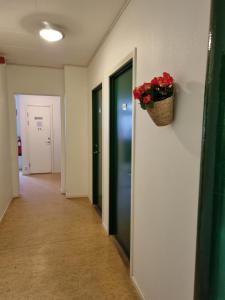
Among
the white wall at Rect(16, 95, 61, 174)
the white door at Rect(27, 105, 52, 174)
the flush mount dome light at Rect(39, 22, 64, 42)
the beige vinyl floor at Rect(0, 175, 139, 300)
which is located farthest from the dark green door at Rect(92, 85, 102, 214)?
the white door at Rect(27, 105, 52, 174)

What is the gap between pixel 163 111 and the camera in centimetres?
131

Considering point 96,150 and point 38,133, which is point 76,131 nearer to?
point 96,150

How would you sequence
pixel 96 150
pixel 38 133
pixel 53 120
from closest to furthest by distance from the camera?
pixel 96 150, pixel 38 133, pixel 53 120

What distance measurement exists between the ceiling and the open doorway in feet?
8.74

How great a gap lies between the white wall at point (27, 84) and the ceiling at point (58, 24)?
40cm

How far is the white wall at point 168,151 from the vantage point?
1.17m

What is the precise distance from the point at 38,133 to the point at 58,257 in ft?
15.6

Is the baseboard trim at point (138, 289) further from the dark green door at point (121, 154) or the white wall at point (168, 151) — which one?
the dark green door at point (121, 154)

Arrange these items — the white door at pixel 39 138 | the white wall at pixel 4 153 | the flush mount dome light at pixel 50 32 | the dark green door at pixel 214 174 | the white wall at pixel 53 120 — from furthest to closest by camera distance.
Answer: the white door at pixel 39 138
the white wall at pixel 53 120
the white wall at pixel 4 153
the flush mount dome light at pixel 50 32
the dark green door at pixel 214 174

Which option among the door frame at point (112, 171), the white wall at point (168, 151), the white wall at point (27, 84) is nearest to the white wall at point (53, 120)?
the white wall at point (27, 84)

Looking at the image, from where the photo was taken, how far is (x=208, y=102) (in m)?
1.00

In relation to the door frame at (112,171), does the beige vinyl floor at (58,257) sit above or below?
below

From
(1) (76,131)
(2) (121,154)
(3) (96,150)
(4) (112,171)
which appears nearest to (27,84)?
(1) (76,131)

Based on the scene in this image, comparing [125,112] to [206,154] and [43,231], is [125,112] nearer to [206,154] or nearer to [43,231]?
[206,154]
